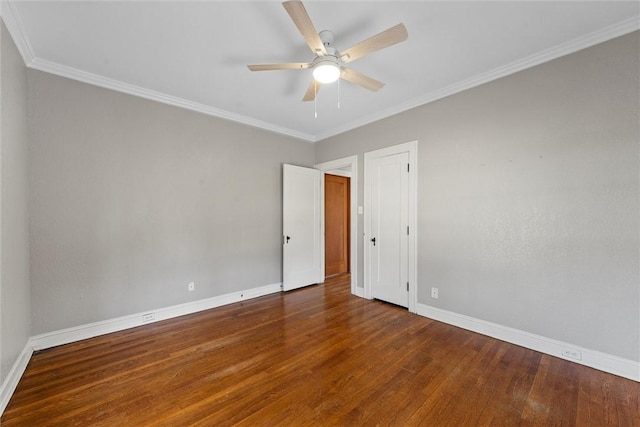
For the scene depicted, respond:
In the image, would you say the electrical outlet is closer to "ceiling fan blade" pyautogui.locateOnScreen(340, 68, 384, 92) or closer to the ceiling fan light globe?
"ceiling fan blade" pyautogui.locateOnScreen(340, 68, 384, 92)

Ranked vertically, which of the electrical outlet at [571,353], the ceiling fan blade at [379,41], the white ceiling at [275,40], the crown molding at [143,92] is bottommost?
the electrical outlet at [571,353]

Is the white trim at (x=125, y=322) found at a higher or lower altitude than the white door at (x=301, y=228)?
lower

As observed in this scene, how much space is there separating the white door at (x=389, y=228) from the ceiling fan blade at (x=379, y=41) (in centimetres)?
181

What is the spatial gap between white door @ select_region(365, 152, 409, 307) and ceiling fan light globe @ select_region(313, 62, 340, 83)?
176cm

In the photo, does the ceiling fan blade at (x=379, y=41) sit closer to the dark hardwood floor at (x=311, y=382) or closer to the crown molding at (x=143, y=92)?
the crown molding at (x=143, y=92)

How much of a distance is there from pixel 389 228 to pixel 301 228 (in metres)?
1.56

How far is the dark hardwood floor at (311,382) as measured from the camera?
1672 millimetres

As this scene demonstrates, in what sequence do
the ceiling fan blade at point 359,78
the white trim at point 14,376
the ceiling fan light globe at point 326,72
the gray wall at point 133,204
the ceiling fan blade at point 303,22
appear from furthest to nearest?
1. the gray wall at point 133,204
2. the ceiling fan blade at point 359,78
3. the ceiling fan light globe at point 326,72
4. the white trim at point 14,376
5. the ceiling fan blade at point 303,22

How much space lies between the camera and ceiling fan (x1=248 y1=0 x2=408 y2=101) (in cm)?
163

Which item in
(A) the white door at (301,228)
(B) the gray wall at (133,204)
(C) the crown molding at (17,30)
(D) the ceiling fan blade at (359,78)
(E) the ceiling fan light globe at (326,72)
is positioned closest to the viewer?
(C) the crown molding at (17,30)

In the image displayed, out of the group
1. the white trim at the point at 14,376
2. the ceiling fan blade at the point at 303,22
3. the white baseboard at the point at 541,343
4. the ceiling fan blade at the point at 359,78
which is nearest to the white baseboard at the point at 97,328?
the white trim at the point at 14,376

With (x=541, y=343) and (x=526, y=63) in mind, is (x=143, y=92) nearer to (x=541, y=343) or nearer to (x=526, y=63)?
(x=526, y=63)

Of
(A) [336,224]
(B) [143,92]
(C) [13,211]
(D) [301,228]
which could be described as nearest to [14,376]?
(C) [13,211]

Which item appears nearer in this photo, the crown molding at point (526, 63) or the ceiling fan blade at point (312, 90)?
the crown molding at point (526, 63)
